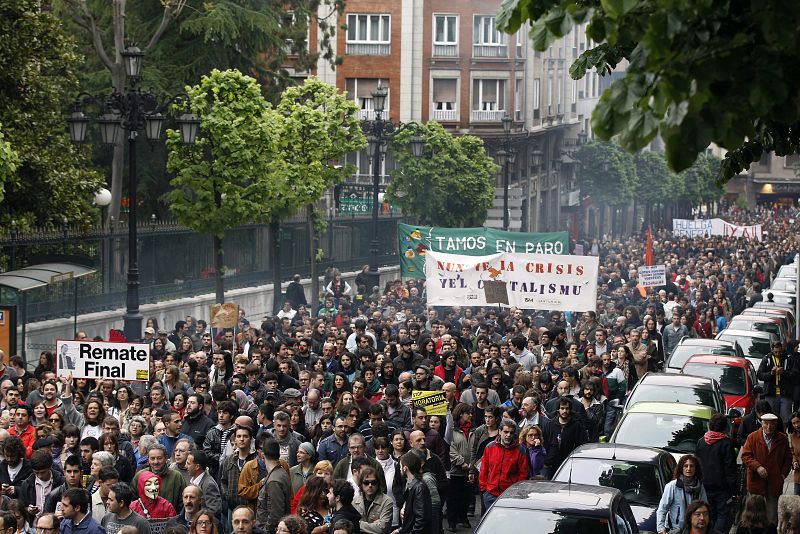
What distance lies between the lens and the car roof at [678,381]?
18.6 meters

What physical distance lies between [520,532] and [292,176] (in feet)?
77.0

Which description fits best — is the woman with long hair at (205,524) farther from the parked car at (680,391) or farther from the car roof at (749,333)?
the car roof at (749,333)

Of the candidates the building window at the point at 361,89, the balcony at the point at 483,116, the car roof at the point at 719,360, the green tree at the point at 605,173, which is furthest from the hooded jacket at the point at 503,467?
the green tree at the point at 605,173

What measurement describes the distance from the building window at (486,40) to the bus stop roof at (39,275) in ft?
143

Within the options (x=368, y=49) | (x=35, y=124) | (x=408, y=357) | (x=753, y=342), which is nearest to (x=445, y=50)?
(x=368, y=49)

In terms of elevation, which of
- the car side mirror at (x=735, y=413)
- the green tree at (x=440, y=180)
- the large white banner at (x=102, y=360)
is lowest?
the car side mirror at (x=735, y=413)

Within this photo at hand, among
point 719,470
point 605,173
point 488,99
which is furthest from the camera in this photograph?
point 605,173

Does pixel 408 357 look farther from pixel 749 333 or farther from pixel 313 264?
pixel 313 264

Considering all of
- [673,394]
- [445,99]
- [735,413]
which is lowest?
[735,413]

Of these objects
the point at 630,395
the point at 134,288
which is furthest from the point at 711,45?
the point at 134,288

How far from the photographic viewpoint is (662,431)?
1645cm

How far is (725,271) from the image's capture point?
4097cm

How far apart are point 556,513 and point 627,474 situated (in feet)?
9.33

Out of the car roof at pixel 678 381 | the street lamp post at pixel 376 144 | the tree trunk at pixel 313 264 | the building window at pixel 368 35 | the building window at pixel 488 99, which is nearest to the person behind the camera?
the car roof at pixel 678 381
